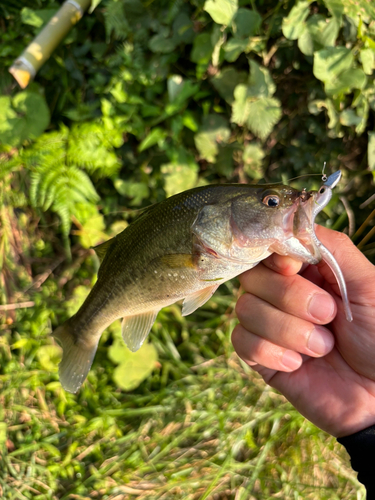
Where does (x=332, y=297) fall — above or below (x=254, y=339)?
above

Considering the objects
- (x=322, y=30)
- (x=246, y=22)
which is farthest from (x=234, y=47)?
(x=322, y=30)

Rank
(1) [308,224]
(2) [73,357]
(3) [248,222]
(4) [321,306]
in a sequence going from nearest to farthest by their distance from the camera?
1. (1) [308,224]
2. (3) [248,222]
3. (4) [321,306]
4. (2) [73,357]

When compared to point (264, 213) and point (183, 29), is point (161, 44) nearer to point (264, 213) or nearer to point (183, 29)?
point (183, 29)

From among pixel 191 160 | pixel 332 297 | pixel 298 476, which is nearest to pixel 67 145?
pixel 191 160

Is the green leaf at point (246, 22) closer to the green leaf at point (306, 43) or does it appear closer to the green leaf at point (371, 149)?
the green leaf at point (306, 43)

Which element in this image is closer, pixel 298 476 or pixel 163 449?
pixel 298 476

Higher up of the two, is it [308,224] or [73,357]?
[308,224]

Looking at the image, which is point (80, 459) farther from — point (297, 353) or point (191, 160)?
point (191, 160)
